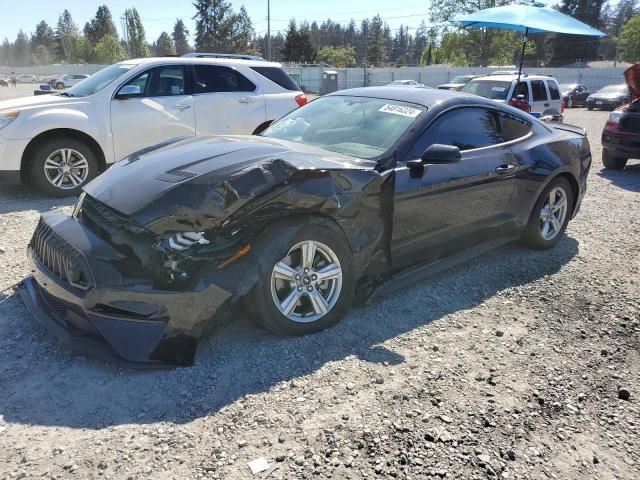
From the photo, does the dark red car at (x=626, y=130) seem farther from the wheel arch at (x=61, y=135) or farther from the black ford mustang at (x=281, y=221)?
the wheel arch at (x=61, y=135)

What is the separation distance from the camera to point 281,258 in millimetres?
3107

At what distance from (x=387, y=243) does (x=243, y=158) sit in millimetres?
1170

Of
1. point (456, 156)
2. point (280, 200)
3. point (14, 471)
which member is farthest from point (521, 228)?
point (14, 471)

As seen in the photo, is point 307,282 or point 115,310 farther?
point 307,282

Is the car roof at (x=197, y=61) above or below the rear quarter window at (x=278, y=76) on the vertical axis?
above

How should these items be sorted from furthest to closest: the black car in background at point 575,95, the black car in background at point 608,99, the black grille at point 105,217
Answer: the black car in background at point 575,95 < the black car in background at point 608,99 < the black grille at point 105,217

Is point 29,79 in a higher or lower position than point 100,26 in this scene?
lower

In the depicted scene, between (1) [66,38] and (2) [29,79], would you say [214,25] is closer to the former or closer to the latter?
(2) [29,79]

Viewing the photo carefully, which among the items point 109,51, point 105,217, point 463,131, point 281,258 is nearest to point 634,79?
point 463,131

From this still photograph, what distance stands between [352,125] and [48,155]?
170 inches

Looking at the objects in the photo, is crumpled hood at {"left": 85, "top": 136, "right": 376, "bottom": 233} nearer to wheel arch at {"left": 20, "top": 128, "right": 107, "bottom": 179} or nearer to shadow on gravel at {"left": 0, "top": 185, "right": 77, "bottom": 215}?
shadow on gravel at {"left": 0, "top": 185, "right": 77, "bottom": 215}

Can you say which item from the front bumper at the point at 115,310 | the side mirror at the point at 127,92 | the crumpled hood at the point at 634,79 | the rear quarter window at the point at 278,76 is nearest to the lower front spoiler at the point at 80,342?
the front bumper at the point at 115,310

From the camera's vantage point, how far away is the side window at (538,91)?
1342 centimetres

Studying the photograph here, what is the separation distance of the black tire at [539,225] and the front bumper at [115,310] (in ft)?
10.8
